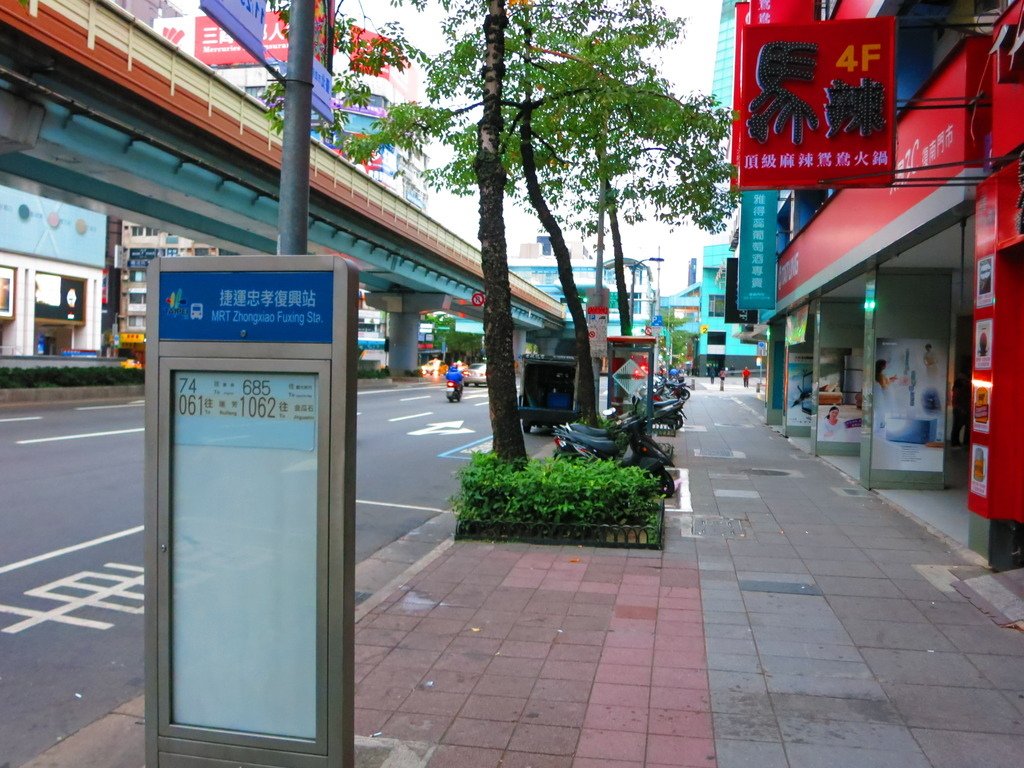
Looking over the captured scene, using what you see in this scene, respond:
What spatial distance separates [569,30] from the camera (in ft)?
41.5

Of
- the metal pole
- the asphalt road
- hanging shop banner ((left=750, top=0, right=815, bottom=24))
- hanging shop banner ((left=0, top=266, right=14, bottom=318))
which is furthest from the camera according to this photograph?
hanging shop banner ((left=0, top=266, right=14, bottom=318))

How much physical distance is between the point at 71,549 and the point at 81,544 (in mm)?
200

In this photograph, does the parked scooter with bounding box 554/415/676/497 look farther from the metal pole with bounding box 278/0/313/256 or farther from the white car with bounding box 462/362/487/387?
the white car with bounding box 462/362/487/387

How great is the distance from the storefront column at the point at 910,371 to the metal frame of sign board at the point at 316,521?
10574 mm

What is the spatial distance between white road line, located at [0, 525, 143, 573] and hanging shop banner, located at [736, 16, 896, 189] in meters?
6.98

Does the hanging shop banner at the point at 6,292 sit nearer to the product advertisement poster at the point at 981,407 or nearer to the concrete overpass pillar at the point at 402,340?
the concrete overpass pillar at the point at 402,340

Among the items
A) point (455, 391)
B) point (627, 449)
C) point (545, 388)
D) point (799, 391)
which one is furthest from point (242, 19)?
point (455, 391)

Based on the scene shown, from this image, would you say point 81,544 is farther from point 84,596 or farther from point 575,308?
point 575,308

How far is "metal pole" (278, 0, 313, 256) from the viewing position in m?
5.34

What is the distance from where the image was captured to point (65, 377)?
26312 mm

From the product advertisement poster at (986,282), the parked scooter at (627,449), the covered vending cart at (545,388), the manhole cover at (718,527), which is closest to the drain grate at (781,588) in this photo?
the manhole cover at (718,527)

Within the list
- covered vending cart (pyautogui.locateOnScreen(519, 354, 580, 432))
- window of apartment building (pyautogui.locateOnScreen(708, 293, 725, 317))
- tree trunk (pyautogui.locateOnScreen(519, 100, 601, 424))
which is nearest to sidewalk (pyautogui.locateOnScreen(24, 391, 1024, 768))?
tree trunk (pyautogui.locateOnScreen(519, 100, 601, 424))

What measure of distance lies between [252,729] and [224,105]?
61.9 feet

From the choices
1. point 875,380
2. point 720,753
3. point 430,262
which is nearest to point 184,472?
point 720,753
